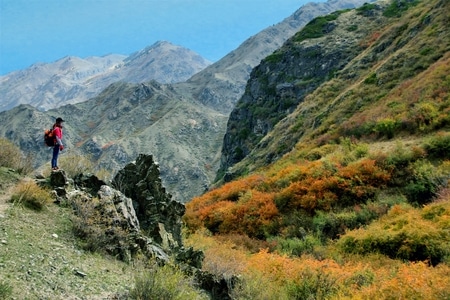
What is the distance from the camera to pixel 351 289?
10.3 meters

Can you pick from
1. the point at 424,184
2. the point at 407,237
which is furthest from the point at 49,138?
the point at 424,184

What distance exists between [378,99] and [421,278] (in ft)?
92.1

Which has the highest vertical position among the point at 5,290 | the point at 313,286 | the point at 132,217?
the point at 5,290

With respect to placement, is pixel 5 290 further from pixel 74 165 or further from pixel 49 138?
pixel 74 165

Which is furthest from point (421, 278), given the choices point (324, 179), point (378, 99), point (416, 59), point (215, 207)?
point (416, 59)

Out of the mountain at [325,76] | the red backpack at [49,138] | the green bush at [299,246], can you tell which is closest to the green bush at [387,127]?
the mountain at [325,76]

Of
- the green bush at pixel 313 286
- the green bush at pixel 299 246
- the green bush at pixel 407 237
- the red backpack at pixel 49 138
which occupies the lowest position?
the green bush at pixel 299 246

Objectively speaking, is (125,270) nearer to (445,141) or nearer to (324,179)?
(324,179)

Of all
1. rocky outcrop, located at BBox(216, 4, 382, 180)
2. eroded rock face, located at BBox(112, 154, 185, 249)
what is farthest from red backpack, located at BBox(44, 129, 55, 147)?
rocky outcrop, located at BBox(216, 4, 382, 180)

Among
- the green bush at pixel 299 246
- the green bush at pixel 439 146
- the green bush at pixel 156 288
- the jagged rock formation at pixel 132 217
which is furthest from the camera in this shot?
the green bush at pixel 439 146

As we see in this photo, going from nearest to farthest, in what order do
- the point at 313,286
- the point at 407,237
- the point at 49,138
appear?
the point at 313,286
the point at 407,237
the point at 49,138

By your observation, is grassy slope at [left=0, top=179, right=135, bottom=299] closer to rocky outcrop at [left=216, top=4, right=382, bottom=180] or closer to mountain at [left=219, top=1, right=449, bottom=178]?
mountain at [left=219, top=1, right=449, bottom=178]

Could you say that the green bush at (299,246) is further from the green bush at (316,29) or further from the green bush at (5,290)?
the green bush at (316,29)

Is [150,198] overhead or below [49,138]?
below
